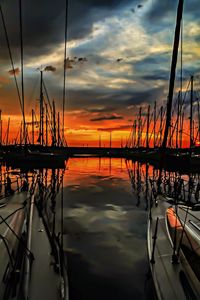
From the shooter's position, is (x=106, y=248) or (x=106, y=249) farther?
(x=106, y=248)

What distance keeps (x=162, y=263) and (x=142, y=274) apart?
217 cm

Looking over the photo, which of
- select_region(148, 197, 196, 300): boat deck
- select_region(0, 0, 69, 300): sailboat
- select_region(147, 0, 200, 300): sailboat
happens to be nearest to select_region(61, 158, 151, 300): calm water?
select_region(148, 197, 196, 300): boat deck

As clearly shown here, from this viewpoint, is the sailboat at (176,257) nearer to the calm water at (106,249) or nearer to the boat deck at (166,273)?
the boat deck at (166,273)

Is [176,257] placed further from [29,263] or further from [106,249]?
[106,249]

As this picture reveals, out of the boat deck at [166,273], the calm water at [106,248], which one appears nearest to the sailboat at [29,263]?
Result: the calm water at [106,248]

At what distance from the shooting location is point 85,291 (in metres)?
8.69

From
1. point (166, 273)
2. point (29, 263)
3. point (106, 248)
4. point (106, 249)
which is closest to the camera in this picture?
point (166, 273)

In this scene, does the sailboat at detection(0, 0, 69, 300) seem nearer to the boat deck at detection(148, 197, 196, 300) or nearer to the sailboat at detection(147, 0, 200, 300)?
the boat deck at detection(148, 197, 196, 300)

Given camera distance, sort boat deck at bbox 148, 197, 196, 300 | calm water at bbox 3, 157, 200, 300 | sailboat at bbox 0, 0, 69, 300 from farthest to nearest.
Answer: calm water at bbox 3, 157, 200, 300 < boat deck at bbox 148, 197, 196, 300 < sailboat at bbox 0, 0, 69, 300

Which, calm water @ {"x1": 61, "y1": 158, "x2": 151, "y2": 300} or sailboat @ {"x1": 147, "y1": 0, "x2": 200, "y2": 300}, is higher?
sailboat @ {"x1": 147, "y1": 0, "x2": 200, "y2": 300}

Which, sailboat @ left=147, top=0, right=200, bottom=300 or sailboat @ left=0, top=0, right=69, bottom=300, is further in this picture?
sailboat @ left=147, top=0, right=200, bottom=300

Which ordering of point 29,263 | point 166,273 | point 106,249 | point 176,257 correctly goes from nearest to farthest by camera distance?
point 166,273 → point 29,263 → point 176,257 → point 106,249

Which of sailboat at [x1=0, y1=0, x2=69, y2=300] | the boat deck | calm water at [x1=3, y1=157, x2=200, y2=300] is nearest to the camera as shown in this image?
sailboat at [x1=0, y1=0, x2=69, y2=300]

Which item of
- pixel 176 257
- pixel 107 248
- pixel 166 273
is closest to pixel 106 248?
pixel 107 248
